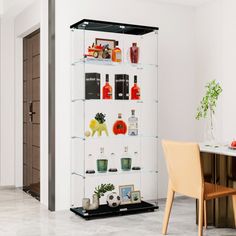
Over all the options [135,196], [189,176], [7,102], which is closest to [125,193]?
[135,196]

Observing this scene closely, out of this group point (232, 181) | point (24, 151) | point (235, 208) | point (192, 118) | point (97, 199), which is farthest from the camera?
point (24, 151)

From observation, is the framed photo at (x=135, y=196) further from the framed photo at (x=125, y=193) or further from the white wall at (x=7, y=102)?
the white wall at (x=7, y=102)

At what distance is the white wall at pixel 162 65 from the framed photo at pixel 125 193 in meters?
0.59

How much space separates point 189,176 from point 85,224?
1227mm

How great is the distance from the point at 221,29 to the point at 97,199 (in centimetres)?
Result: 246

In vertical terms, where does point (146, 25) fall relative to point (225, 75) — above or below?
above

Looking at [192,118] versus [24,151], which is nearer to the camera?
[192,118]

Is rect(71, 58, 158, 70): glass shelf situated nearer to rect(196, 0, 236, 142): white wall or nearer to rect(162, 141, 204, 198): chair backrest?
rect(196, 0, 236, 142): white wall

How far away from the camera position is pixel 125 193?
4617 mm

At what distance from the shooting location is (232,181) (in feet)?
12.5

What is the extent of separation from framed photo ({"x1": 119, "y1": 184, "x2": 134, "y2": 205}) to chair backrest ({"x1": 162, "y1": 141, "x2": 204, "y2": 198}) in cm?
102

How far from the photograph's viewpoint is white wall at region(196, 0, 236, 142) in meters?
4.84

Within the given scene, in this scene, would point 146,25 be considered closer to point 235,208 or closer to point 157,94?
point 157,94

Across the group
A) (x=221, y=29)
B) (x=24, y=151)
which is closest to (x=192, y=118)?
(x=221, y=29)
